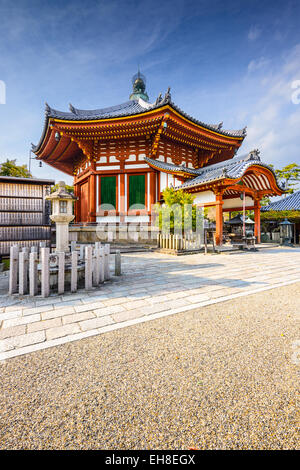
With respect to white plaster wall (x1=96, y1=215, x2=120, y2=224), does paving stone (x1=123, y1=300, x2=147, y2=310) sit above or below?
below

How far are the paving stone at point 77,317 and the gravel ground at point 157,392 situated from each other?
1.77ft

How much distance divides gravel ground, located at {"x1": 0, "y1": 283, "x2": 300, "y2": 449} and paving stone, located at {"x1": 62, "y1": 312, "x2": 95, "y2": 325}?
→ 0.54 metres

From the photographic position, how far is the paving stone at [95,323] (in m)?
2.48

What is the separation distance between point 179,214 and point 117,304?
21.6ft

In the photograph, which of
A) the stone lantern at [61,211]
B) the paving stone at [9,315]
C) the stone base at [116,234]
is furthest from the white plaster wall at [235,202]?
the paving stone at [9,315]

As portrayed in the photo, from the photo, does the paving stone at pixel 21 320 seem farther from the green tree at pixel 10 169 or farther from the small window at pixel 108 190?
the green tree at pixel 10 169

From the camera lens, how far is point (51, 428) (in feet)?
4.01

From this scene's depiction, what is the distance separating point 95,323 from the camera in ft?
8.49

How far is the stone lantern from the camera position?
15.2ft

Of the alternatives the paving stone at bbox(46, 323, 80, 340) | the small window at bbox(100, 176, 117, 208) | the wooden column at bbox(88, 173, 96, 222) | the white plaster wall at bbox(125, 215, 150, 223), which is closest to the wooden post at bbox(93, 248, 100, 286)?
the paving stone at bbox(46, 323, 80, 340)

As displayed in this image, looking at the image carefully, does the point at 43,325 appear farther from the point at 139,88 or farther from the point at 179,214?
the point at 139,88

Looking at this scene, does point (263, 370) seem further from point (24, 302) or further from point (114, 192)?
point (114, 192)

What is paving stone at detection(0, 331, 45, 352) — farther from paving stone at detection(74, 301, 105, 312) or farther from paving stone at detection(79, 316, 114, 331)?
paving stone at detection(74, 301, 105, 312)

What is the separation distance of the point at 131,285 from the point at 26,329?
2183 mm
